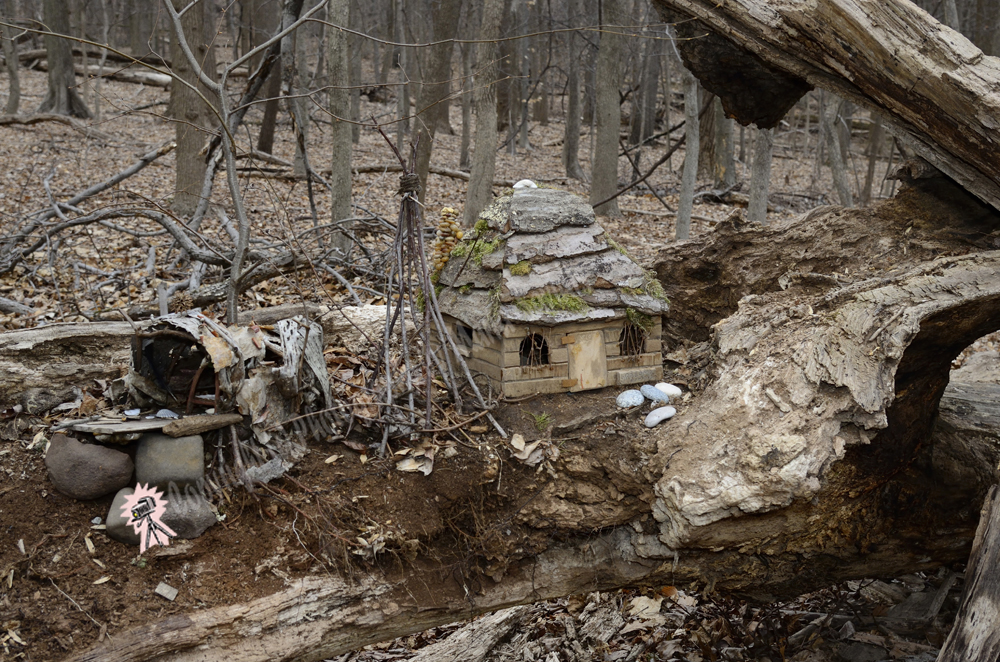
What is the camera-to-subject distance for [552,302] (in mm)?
4145

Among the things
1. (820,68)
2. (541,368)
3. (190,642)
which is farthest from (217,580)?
(820,68)

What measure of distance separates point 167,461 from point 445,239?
2284 mm

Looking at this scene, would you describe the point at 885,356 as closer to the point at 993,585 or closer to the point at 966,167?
the point at 993,585

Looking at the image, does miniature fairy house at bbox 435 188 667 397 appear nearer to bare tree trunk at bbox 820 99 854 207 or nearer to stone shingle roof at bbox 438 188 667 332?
stone shingle roof at bbox 438 188 667 332

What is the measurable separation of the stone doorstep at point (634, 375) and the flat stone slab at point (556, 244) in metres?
0.77

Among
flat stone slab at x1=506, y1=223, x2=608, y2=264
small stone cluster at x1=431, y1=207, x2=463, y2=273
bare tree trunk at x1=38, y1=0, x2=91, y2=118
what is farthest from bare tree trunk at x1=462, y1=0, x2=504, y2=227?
bare tree trunk at x1=38, y1=0, x2=91, y2=118

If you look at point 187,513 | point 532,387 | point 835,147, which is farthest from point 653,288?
point 835,147

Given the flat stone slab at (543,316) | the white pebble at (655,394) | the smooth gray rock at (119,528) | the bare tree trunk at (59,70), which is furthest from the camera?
the bare tree trunk at (59,70)

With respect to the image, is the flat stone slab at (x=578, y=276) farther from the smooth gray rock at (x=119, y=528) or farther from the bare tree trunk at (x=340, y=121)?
the bare tree trunk at (x=340, y=121)

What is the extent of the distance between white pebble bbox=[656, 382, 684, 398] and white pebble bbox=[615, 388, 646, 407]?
15 centimetres

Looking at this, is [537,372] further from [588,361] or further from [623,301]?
[623,301]

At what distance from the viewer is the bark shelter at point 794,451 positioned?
3.22 metres

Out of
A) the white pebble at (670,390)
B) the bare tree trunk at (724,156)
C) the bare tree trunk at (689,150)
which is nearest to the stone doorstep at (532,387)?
the white pebble at (670,390)

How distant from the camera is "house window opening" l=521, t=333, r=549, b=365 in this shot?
14.3ft
